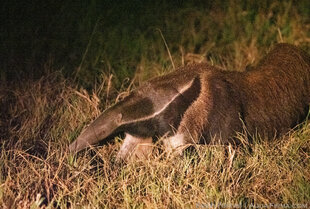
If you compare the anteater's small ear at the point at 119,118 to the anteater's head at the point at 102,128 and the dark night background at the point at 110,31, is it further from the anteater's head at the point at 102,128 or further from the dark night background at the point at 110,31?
the dark night background at the point at 110,31

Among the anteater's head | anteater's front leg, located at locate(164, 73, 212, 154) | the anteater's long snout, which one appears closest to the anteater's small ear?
the anteater's head

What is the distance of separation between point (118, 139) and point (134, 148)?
40 cm

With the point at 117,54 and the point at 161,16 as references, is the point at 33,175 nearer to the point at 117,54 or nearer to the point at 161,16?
the point at 117,54

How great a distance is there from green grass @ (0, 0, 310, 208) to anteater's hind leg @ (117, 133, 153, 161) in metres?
0.11

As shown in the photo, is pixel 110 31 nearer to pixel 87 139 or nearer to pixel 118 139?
pixel 118 139

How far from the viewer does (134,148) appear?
4719 millimetres

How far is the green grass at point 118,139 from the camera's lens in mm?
3975

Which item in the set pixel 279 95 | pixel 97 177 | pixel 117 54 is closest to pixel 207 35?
pixel 117 54

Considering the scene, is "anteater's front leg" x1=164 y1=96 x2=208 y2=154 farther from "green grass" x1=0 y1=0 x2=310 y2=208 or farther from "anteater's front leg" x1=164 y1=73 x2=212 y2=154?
"green grass" x1=0 y1=0 x2=310 y2=208

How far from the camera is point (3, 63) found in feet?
22.3

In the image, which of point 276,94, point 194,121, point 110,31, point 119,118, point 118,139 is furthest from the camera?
point 110,31

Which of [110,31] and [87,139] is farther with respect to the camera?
[110,31]

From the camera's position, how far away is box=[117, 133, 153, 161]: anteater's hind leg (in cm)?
468

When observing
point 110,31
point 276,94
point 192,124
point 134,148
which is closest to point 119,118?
point 134,148
